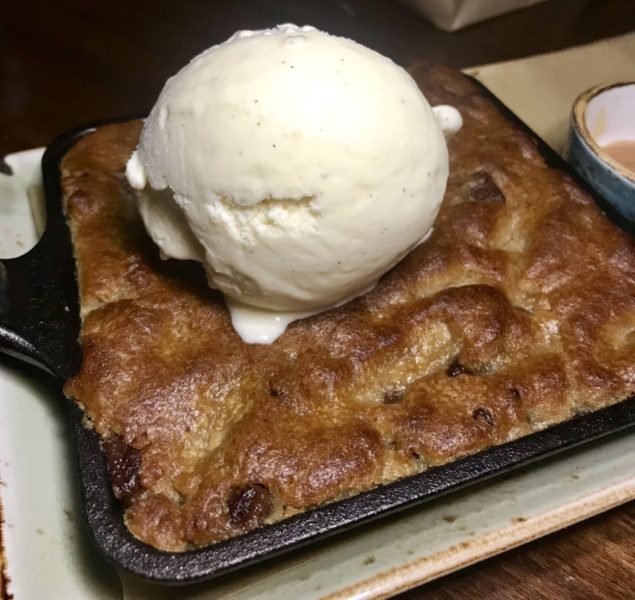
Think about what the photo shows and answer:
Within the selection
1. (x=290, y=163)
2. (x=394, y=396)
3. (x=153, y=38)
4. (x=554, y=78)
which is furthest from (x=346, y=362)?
(x=153, y=38)

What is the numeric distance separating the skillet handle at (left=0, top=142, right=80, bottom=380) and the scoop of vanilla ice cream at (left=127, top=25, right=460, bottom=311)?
270mm

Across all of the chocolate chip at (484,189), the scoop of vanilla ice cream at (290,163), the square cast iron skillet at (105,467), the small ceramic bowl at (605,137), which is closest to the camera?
the square cast iron skillet at (105,467)

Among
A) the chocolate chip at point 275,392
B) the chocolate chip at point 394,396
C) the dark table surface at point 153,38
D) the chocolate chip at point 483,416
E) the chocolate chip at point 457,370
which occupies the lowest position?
the dark table surface at point 153,38

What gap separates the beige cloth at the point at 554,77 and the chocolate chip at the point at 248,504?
1558 mm

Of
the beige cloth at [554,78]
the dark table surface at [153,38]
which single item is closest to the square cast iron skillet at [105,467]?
the dark table surface at [153,38]

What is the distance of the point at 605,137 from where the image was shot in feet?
6.48

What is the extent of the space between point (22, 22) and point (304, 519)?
240 cm

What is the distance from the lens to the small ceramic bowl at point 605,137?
1675mm

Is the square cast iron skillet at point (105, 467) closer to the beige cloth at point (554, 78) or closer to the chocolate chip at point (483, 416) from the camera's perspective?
the chocolate chip at point (483, 416)

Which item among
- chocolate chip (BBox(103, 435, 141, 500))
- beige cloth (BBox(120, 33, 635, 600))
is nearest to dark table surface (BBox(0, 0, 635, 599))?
beige cloth (BBox(120, 33, 635, 600))

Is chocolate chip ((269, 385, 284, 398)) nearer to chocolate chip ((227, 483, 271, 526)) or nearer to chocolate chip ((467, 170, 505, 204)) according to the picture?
chocolate chip ((227, 483, 271, 526))

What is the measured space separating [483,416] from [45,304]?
2.69 ft

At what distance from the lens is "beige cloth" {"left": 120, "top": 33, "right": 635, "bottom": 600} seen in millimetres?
2271

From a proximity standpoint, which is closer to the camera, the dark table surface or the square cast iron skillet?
the square cast iron skillet
